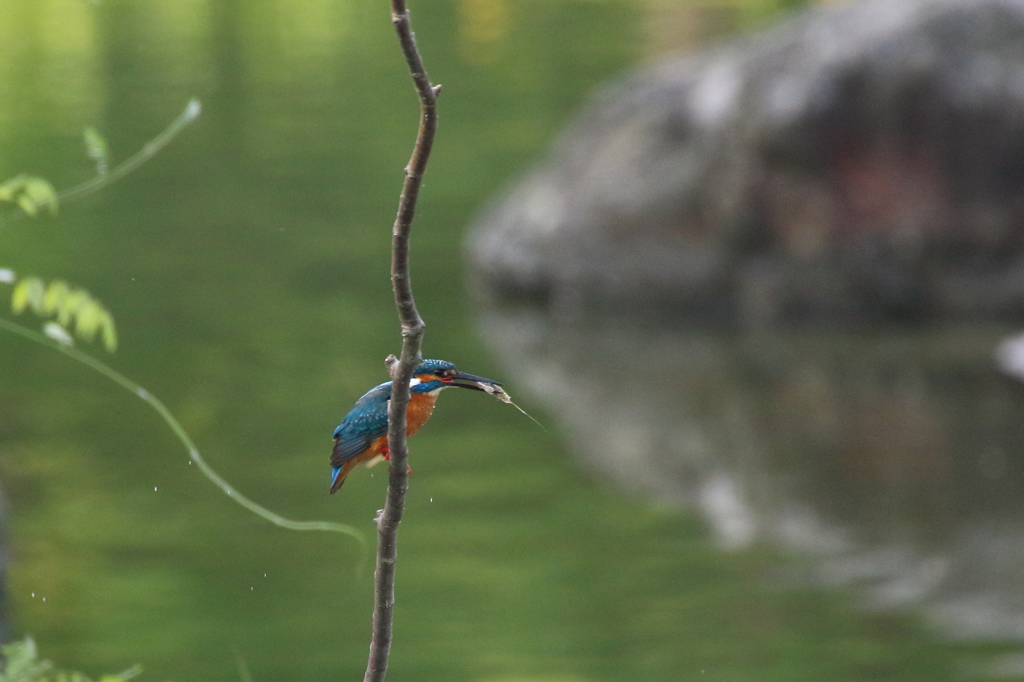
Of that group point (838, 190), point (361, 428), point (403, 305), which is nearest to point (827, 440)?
point (838, 190)

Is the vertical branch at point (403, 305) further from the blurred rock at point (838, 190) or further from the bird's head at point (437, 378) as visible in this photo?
the blurred rock at point (838, 190)

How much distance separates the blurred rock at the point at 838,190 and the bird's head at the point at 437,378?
6.22 m

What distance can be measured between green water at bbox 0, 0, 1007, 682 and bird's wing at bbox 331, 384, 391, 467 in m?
0.53

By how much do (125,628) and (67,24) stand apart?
10.9 m

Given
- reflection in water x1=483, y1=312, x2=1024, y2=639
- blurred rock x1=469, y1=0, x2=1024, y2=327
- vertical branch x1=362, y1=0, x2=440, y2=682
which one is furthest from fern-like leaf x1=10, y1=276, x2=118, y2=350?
blurred rock x1=469, y1=0, x2=1024, y2=327

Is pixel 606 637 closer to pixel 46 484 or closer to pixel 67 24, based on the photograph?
pixel 46 484

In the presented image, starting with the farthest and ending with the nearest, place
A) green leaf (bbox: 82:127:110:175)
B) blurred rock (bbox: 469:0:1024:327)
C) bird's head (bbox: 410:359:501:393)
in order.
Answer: blurred rock (bbox: 469:0:1024:327)
green leaf (bbox: 82:127:110:175)
bird's head (bbox: 410:359:501:393)

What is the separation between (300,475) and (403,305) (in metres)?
4.61

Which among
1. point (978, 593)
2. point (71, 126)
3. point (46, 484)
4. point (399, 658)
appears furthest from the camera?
point (71, 126)

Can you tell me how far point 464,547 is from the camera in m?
4.97

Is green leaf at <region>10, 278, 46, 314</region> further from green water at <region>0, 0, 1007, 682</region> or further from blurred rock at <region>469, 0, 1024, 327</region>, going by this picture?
blurred rock at <region>469, 0, 1024, 327</region>

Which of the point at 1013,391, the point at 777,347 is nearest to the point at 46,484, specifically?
the point at 777,347

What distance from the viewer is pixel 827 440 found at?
583 cm

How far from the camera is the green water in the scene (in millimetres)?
4406
